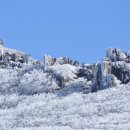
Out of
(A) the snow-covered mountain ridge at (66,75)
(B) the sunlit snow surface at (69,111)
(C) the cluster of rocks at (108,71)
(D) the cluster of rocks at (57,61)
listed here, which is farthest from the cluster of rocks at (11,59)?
(B) the sunlit snow surface at (69,111)

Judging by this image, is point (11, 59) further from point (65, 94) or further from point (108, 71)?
point (65, 94)

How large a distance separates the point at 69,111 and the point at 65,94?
9576mm

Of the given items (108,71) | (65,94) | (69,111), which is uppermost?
(108,71)

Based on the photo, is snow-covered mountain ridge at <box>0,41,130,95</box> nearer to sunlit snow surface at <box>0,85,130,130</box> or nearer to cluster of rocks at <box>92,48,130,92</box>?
cluster of rocks at <box>92,48,130,92</box>

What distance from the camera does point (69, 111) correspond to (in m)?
59.5

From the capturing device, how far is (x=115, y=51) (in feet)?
257

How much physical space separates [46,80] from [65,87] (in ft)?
12.5

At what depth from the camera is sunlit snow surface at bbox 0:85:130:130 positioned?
53281mm

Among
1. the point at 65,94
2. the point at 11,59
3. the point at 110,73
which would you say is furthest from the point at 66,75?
the point at 11,59

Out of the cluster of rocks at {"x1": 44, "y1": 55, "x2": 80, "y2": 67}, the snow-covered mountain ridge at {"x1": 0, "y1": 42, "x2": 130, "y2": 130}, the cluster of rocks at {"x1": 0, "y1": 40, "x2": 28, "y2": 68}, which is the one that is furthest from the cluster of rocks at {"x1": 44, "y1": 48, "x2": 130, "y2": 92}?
the cluster of rocks at {"x1": 0, "y1": 40, "x2": 28, "y2": 68}

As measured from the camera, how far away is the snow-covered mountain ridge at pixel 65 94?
180 feet

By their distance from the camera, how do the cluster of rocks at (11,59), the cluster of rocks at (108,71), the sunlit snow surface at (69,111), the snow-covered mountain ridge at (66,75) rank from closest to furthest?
1. the sunlit snow surface at (69,111)
2. the cluster of rocks at (108,71)
3. the snow-covered mountain ridge at (66,75)
4. the cluster of rocks at (11,59)

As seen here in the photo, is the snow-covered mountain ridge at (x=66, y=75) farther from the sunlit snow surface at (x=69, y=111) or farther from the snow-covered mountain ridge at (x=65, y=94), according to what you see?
the sunlit snow surface at (x=69, y=111)

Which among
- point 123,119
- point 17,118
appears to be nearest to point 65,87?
point 17,118
